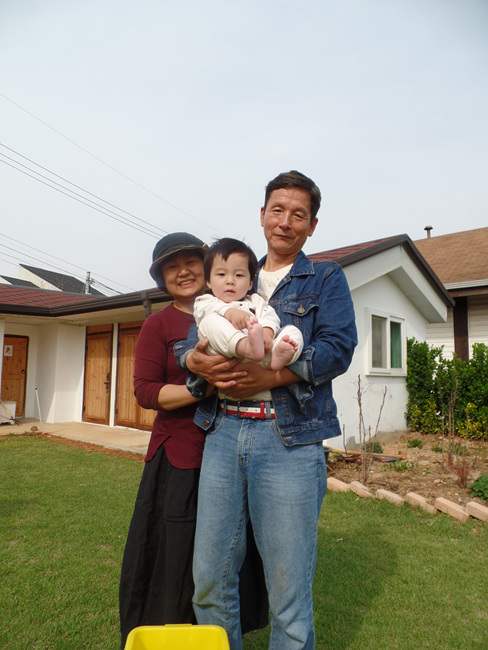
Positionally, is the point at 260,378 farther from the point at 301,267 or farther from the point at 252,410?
the point at 301,267

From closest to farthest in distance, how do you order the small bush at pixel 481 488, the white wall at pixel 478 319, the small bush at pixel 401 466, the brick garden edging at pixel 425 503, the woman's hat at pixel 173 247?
the woman's hat at pixel 173 247 → the brick garden edging at pixel 425 503 → the small bush at pixel 481 488 → the small bush at pixel 401 466 → the white wall at pixel 478 319

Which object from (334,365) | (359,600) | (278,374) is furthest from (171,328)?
(359,600)

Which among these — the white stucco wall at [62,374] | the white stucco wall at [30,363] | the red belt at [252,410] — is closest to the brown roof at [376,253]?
the red belt at [252,410]

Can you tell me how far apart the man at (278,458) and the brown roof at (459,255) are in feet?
33.2

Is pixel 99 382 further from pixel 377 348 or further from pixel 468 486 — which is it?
pixel 468 486

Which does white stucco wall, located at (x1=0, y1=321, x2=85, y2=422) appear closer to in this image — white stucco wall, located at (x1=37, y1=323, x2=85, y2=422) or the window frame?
white stucco wall, located at (x1=37, y1=323, x2=85, y2=422)

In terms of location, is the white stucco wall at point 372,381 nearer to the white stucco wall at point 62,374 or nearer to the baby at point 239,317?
the baby at point 239,317

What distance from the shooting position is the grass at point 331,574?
97.3 inches

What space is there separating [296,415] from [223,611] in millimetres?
785

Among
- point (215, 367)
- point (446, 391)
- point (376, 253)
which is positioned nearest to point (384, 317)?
point (376, 253)

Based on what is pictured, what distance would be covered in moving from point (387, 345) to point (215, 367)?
7802 millimetres

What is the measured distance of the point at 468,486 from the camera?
5.04 metres

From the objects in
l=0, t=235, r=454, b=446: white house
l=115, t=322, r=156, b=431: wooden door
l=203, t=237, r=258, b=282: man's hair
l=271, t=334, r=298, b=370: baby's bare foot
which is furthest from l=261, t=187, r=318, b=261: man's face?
l=115, t=322, r=156, b=431: wooden door

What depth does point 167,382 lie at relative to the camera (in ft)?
6.31
